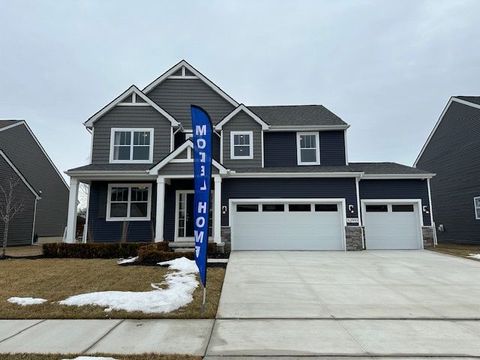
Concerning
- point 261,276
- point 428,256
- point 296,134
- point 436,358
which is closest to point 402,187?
point 428,256

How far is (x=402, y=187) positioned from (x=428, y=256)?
4.02 m

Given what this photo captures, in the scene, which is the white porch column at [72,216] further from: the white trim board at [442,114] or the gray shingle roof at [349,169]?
the white trim board at [442,114]

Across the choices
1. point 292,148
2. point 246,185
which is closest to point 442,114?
point 292,148

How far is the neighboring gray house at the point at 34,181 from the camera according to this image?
19594 mm

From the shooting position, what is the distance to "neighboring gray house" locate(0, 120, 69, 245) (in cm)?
1959

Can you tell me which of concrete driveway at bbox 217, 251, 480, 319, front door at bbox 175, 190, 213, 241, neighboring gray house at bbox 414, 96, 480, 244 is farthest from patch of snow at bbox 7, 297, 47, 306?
neighboring gray house at bbox 414, 96, 480, 244

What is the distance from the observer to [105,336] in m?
4.62

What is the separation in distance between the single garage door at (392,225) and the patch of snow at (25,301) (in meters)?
13.5

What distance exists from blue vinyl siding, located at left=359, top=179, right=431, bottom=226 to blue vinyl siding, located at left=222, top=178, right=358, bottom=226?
1470 mm

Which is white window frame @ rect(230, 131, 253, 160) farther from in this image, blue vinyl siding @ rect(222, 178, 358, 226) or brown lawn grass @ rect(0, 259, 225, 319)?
brown lawn grass @ rect(0, 259, 225, 319)

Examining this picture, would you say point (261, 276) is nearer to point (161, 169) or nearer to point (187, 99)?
point (161, 169)

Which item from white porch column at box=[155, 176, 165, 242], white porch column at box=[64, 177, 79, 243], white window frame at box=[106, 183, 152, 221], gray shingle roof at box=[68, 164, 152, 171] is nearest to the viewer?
white porch column at box=[155, 176, 165, 242]

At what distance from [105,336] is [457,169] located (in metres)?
22.3

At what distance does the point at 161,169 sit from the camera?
44.7 feet
